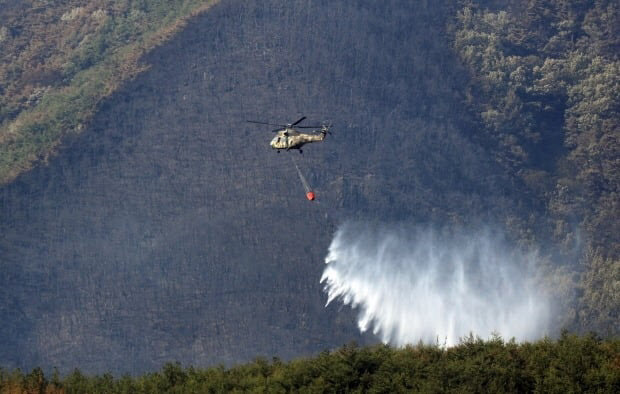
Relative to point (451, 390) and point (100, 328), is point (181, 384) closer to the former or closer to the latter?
point (451, 390)

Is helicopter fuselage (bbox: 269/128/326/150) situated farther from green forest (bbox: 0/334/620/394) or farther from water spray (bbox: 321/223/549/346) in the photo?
water spray (bbox: 321/223/549/346)

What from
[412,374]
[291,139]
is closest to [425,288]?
[291,139]

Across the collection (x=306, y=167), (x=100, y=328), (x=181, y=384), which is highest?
(x=181, y=384)

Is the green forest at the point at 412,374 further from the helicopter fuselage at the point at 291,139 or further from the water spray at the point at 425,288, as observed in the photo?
the water spray at the point at 425,288

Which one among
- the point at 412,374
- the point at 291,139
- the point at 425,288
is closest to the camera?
the point at 412,374

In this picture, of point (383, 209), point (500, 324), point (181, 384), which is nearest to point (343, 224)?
point (383, 209)

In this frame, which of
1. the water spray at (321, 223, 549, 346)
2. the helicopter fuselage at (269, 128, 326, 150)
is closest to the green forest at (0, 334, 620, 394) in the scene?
the helicopter fuselage at (269, 128, 326, 150)

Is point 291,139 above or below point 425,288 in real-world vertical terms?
above

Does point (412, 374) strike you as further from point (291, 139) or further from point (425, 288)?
point (425, 288)

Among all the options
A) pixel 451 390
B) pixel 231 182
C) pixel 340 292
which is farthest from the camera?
pixel 231 182
